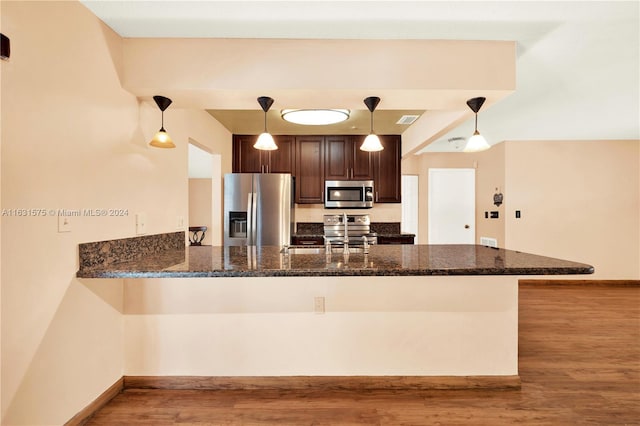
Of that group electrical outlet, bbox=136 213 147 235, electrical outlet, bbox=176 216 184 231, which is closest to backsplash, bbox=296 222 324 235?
electrical outlet, bbox=176 216 184 231

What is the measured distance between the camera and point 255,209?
3891 millimetres

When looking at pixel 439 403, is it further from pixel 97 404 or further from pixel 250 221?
pixel 250 221

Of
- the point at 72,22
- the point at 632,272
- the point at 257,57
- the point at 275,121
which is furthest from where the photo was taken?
the point at 632,272

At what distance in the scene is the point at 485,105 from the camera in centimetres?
225

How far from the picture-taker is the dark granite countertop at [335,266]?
5.26 feet

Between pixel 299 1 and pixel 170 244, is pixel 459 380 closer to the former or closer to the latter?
pixel 170 244

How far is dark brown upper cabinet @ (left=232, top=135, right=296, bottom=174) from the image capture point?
4.42 meters

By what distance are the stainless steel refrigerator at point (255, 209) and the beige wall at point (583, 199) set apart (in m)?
3.49

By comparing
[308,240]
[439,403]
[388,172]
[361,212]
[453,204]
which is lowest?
[439,403]

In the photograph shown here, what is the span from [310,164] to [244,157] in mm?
909

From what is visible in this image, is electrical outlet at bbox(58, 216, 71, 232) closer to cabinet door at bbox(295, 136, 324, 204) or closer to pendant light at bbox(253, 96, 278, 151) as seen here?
pendant light at bbox(253, 96, 278, 151)

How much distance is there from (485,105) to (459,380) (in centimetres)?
185

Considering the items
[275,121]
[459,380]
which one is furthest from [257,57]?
[459,380]

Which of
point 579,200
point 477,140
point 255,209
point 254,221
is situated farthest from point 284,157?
point 579,200
